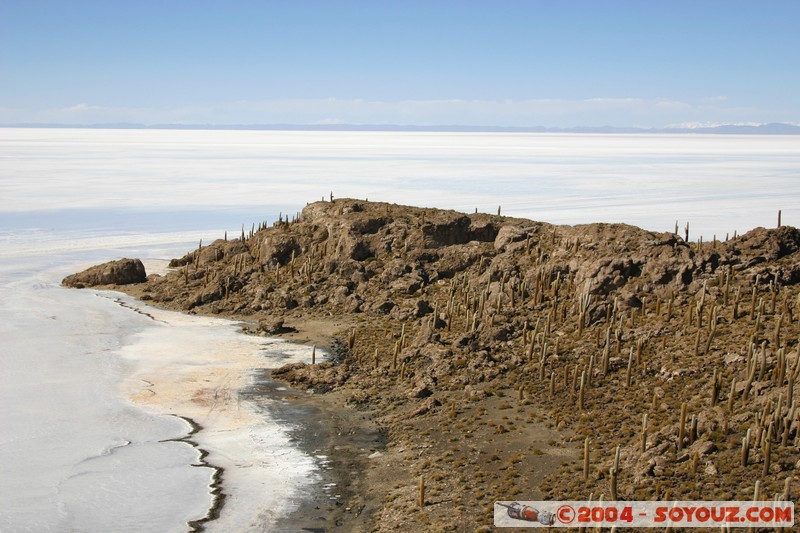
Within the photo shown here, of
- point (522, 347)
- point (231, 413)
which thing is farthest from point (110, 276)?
point (522, 347)

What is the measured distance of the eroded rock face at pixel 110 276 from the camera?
6206 centimetres

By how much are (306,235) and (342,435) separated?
26.1 metres

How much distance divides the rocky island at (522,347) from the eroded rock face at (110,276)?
5.76 ft

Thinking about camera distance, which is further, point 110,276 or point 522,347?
point 110,276

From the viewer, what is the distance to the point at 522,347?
39531 mm

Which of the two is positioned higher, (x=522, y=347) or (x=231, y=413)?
(x=522, y=347)

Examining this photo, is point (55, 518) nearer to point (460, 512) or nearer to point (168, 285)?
point (460, 512)

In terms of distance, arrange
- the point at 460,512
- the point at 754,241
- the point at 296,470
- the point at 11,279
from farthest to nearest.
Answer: the point at 11,279
the point at 754,241
the point at 296,470
the point at 460,512

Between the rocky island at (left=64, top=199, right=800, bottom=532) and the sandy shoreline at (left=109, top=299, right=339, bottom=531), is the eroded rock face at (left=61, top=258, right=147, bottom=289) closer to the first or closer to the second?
the rocky island at (left=64, top=199, right=800, bottom=532)

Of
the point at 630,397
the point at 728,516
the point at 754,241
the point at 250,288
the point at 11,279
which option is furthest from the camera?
the point at 11,279

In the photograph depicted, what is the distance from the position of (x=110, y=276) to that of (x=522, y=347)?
34460 millimetres

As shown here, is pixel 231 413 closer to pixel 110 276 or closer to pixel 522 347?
pixel 522 347

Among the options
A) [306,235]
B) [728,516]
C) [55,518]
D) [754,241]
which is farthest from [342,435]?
[306,235]

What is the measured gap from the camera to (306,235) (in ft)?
191
